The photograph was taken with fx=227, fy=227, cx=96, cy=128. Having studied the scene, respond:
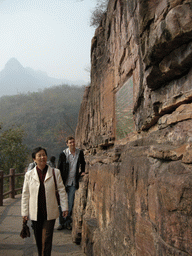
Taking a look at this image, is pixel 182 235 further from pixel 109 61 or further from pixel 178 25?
pixel 109 61

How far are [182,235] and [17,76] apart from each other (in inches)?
4131

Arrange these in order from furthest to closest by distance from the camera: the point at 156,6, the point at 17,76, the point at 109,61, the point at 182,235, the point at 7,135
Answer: the point at 17,76
the point at 7,135
the point at 109,61
the point at 156,6
the point at 182,235

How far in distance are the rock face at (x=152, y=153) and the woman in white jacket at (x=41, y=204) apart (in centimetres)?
63

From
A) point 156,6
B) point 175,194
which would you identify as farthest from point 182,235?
point 156,6

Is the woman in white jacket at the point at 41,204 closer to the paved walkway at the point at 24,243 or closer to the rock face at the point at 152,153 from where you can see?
the rock face at the point at 152,153

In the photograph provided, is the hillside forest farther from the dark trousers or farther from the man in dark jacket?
the dark trousers

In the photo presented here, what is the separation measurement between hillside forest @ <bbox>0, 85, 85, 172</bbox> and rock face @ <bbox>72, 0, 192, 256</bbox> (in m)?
20.1

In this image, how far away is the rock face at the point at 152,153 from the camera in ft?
4.24

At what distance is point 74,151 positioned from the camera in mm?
4184

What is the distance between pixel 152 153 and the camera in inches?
62.9

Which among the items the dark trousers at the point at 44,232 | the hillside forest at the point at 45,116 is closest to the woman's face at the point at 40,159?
the dark trousers at the point at 44,232

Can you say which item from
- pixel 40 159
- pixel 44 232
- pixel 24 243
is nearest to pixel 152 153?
pixel 40 159

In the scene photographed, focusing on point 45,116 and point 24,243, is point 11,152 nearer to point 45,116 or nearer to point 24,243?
point 24,243

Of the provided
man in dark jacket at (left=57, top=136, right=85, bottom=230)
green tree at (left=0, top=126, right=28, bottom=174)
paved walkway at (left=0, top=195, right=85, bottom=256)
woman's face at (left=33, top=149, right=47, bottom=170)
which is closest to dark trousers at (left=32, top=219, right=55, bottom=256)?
woman's face at (left=33, top=149, right=47, bottom=170)
